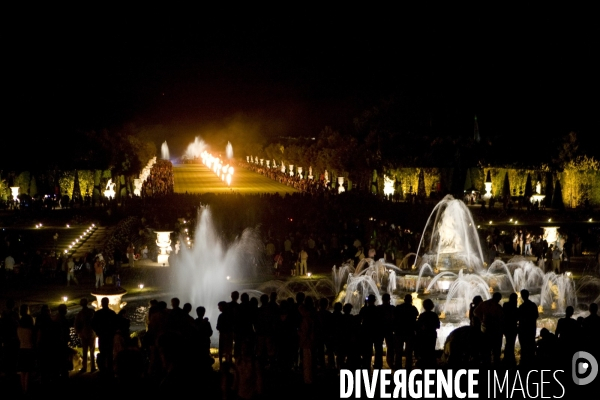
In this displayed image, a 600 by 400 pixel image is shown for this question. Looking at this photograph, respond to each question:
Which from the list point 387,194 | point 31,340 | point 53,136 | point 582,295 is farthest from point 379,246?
point 53,136

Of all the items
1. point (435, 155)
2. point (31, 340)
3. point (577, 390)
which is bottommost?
point (577, 390)

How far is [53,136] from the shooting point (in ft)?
221

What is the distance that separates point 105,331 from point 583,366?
696 centimetres

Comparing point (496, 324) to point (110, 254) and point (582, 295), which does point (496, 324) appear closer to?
point (582, 295)

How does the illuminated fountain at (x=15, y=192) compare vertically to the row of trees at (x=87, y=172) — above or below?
below

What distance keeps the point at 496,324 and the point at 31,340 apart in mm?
6811

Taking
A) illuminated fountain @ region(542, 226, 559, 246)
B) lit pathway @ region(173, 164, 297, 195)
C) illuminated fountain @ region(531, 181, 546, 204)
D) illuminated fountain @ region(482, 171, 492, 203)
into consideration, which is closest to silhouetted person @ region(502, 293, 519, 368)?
illuminated fountain @ region(542, 226, 559, 246)

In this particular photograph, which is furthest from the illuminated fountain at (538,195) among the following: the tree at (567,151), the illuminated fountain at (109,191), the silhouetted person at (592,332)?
the silhouetted person at (592,332)

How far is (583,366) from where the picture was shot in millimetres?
11047

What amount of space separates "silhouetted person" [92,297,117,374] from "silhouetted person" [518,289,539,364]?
20.3 feet

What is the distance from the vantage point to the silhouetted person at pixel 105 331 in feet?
39.2

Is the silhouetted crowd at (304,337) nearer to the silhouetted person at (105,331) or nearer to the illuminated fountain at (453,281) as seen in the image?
the silhouetted person at (105,331)

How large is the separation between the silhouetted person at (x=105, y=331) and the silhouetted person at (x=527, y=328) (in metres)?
6.19

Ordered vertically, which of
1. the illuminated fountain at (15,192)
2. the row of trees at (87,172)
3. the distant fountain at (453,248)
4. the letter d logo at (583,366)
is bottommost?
the letter d logo at (583,366)
